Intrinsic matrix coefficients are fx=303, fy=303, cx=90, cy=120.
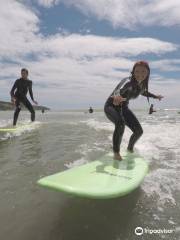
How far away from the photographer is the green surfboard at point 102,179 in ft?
11.2

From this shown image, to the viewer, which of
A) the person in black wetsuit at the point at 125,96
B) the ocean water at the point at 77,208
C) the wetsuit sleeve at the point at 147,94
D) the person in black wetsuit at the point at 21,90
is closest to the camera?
the ocean water at the point at 77,208

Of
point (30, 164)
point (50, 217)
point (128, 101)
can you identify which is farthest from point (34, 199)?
point (128, 101)

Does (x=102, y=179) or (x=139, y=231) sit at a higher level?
(x=102, y=179)

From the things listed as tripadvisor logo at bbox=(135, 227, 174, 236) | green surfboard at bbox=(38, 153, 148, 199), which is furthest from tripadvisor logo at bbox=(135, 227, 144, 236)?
green surfboard at bbox=(38, 153, 148, 199)

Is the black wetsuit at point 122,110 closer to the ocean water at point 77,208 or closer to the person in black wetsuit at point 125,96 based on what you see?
the person in black wetsuit at point 125,96

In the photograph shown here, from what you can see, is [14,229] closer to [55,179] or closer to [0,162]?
[55,179]

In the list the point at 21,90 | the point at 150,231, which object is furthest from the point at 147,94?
the point at 21,90

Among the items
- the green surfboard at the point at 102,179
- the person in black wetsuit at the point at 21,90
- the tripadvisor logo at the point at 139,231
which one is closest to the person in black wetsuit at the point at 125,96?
the green surfboard at the point at 102,179

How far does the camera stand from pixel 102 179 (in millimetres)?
4137

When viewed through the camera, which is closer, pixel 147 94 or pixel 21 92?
pixel 147 94

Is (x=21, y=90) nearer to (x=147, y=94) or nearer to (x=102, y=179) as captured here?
(x=147, y=94)

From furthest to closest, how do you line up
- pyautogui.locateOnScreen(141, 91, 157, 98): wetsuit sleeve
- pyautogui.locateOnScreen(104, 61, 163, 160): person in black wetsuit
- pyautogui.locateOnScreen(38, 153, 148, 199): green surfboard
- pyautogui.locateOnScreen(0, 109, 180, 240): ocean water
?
pyautogui.locateOnScreen(141, 91, 157, 98): wetsuit sleeve → pyautogui.locateOnScreen(104, 61, 163, 160): person in black wetsuit → pyautogui.locateOnScreen(38, 153, 148, 199): green surfboard → pyautogui.locateOnScreen(0, 109, 180, 240): ocean water

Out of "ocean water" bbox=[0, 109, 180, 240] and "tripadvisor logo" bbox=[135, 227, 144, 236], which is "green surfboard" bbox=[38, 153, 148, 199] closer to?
"ocean water" bbox=[0, 109, 180, 240]

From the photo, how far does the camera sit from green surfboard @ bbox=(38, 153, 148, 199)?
11.2 feet
